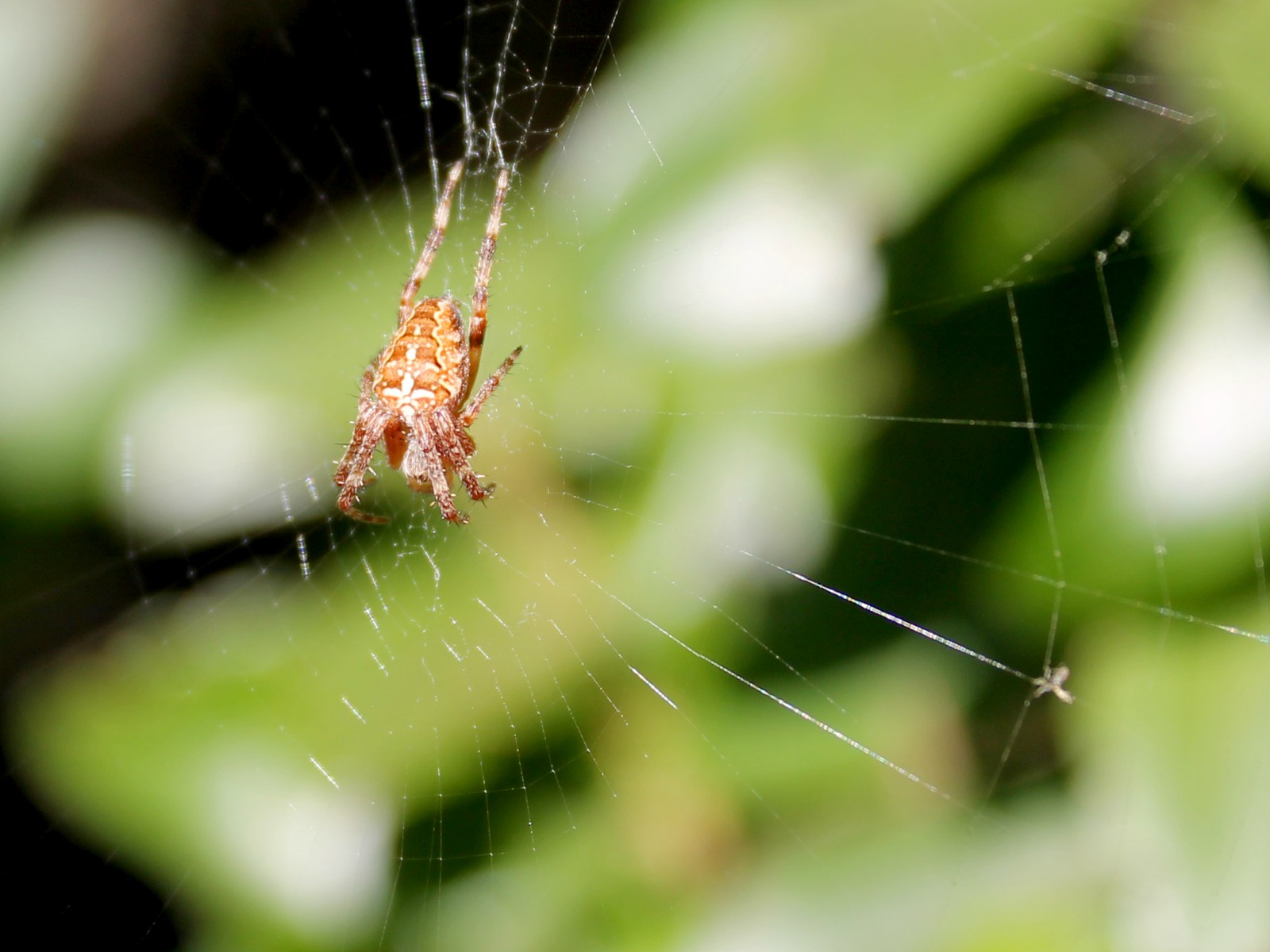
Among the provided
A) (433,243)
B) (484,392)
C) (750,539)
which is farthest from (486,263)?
(750,539)

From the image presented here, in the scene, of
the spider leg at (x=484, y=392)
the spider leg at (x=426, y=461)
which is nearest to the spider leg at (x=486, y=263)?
the spider leg at (x=484, y=392)

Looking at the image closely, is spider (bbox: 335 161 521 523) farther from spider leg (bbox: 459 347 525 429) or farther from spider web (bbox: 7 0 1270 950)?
spider web (bbox: 7 0 1270 950)

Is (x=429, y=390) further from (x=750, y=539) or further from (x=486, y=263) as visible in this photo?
(x=750, y=539)

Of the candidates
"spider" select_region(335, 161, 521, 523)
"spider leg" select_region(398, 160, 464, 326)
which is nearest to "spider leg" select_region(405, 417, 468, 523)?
"spider" select_region(335, 161, 521, 523)

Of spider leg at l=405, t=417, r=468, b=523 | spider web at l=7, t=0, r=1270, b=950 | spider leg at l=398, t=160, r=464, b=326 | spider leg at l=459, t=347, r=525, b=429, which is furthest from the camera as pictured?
spider leg at l=405, t=417, r=468, b=523

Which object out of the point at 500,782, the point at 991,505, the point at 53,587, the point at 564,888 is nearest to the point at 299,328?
the point at 53,587

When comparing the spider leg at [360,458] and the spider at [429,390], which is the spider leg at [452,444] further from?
the spider leg at [360,458]
